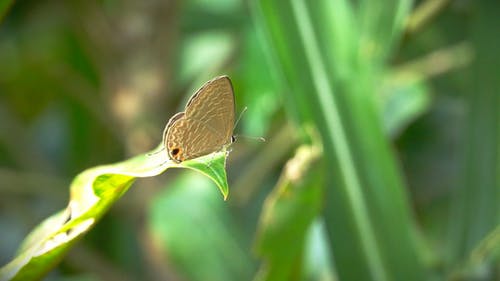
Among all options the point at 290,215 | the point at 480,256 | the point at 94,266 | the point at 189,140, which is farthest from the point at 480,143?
the point at 94,266

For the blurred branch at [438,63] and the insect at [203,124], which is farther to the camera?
the blurred branch at [438,63]

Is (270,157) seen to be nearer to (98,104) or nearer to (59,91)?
(98,104)

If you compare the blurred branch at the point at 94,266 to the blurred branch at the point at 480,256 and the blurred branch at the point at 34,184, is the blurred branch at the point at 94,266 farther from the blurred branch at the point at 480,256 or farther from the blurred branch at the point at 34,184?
the blurred branch at the point at 480,256

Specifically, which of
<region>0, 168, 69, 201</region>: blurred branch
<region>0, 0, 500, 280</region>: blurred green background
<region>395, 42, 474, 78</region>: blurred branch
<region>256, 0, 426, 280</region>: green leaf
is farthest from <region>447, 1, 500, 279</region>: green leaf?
<region>0, 168, 69, 201</region>: blurred branch

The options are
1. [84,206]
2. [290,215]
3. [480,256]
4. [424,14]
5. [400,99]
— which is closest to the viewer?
[84,206]

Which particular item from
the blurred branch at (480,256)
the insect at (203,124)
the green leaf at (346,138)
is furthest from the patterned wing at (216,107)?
the blurred branch at (480,256)

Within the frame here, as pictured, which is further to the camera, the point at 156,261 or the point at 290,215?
the point at 156,261

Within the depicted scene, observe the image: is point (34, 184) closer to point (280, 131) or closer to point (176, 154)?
point (280, 131)
